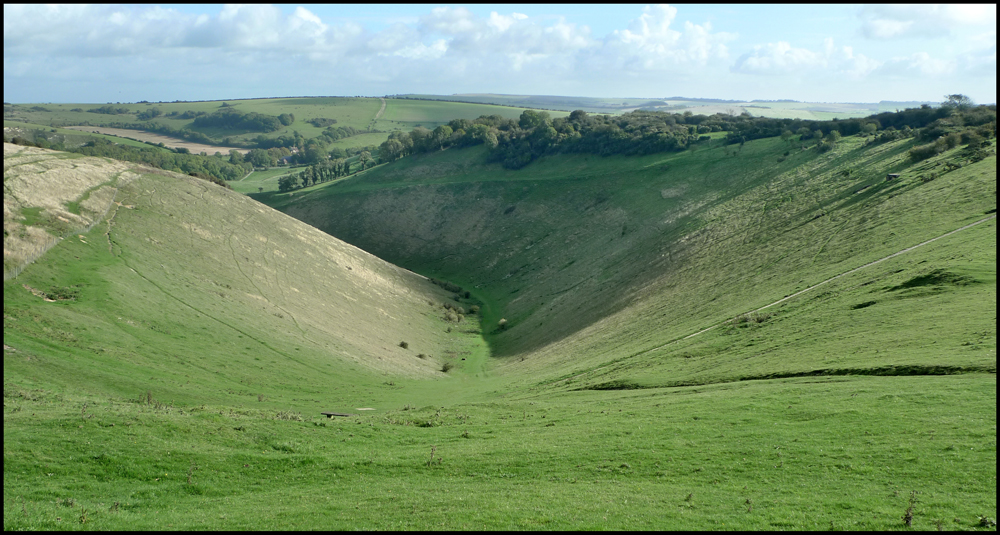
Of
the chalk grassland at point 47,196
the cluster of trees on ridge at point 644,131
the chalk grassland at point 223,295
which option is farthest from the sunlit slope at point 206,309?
the cluster of trees on ridge at point 644,131

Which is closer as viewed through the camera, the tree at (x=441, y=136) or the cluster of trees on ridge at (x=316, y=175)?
the cluster of trees on ridge at (x=316, y=175)

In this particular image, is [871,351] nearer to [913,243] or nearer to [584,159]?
[913,243]

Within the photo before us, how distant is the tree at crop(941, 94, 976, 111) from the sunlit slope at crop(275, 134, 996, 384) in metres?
28.1

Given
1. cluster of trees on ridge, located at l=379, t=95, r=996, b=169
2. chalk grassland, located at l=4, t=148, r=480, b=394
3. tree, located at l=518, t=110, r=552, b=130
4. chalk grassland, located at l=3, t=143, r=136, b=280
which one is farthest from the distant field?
chalk grassland, located at l=4, t=148, r=480, b=394

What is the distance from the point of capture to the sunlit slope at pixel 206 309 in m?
33.8

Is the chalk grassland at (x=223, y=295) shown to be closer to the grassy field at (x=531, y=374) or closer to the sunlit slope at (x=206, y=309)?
the sunlit slope at (x=206, y=309)

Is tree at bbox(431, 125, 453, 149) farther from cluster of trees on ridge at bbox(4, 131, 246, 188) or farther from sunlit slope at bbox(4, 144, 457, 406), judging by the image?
sunlit slope at bbox(4, 144, 457, 406)

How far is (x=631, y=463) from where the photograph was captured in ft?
76.5

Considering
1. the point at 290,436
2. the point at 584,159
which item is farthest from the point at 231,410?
the point at 584,159

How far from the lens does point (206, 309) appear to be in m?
46.3

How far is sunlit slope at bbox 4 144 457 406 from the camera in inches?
1332

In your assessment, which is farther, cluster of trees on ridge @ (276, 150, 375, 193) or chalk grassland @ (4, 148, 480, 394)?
cluster of trees on ridge @ (276, 150, 375, 193)

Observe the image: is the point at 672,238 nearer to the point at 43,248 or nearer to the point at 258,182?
the point at 43,248

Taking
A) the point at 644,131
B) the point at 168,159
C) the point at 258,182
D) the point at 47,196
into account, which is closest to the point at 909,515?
the point at 47,196
